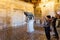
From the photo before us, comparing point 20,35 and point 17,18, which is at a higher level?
point 17,18

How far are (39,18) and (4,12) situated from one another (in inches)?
182

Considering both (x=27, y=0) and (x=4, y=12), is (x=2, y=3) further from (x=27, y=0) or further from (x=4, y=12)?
(x=27, y=0)

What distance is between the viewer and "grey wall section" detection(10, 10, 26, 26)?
8.04 metres

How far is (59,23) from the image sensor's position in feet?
30.7

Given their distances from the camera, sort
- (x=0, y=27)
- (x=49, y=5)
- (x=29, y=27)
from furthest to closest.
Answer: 1. (x=49, y=5)
2. (x=0, y=27)
3. (x=29, y=27)

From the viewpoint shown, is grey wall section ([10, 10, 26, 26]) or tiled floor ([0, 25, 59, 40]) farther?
grey wall section ([10, 10, 26, 26])

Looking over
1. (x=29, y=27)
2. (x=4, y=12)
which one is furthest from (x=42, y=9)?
(x=29, y=27)

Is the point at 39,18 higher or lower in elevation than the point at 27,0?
lower

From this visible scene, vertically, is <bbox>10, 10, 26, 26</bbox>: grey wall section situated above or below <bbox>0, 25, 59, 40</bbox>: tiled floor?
above

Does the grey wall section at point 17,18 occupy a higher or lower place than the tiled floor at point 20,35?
higher

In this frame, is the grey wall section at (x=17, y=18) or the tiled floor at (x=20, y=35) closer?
the tiled floor at (x=20, y=35)

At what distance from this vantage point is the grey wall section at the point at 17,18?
26.4 feet

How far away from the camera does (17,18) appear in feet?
28.4

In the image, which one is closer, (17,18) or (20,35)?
(20,35)
